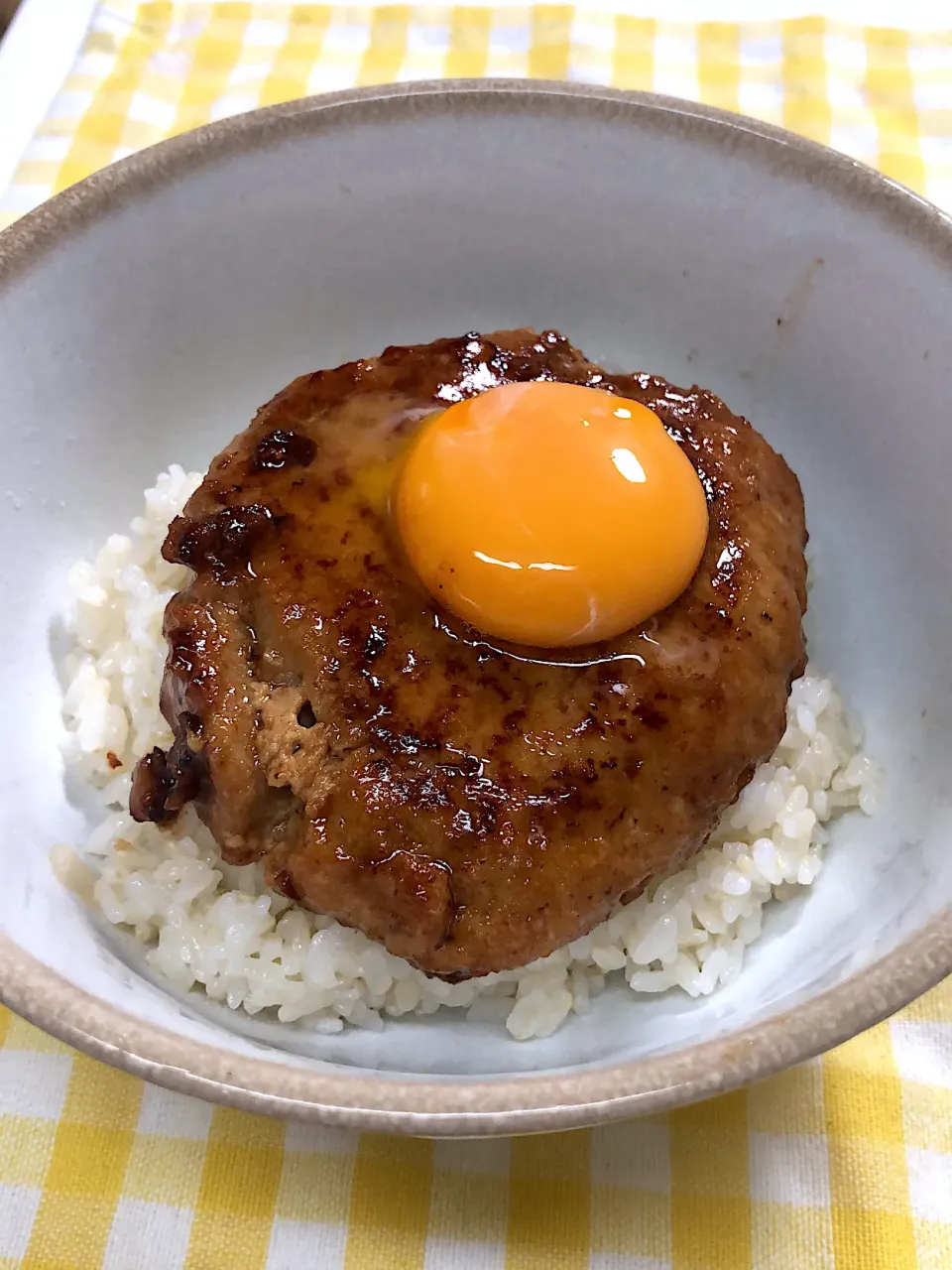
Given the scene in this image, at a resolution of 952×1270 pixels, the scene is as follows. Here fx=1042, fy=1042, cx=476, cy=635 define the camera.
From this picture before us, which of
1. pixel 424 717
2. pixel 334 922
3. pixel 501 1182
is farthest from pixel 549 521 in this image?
pixel 501 1182

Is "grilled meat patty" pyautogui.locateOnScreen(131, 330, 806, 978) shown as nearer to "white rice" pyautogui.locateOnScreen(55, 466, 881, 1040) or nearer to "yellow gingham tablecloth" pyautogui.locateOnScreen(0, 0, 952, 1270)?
"white rice" pyautogui.locateOnScreen(55, 466, 881, 1040)

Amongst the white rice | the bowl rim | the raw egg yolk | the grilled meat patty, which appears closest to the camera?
the bowl rim

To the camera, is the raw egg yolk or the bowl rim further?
the raw egg yolk

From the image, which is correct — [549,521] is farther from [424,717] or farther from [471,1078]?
[471,1078]

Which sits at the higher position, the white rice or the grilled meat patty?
the grilled meat patty

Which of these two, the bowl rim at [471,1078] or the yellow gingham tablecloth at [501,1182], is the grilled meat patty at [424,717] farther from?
the yellow gingham tablecloth at [501,1182]

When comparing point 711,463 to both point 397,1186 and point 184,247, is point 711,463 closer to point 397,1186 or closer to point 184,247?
point 184,247

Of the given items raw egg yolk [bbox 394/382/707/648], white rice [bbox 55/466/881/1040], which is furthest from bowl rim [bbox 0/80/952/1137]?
raw egg yolk [bbox 394/382/707/648]
